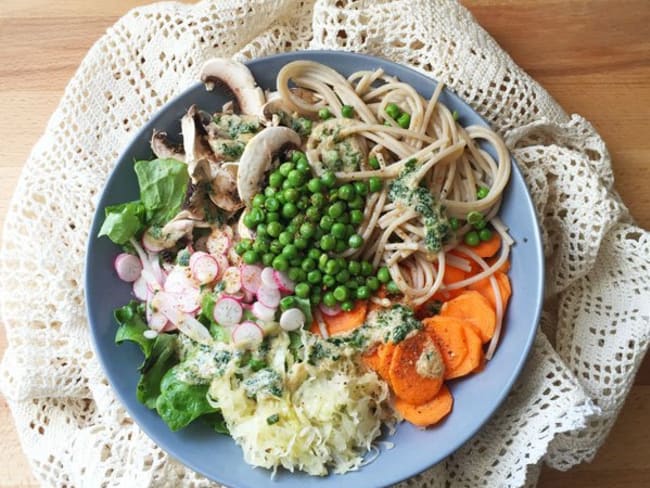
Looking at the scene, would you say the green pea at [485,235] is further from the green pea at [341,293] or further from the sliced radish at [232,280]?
the sliced radish at [232,280]

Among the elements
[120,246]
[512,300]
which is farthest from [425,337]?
[120,246]

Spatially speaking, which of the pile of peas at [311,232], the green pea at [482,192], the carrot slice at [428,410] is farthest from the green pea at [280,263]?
the green pea at [482,192]

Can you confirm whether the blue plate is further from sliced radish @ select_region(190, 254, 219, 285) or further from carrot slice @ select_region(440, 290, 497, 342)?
sliced radish @ select_region(190, 254, 219, 285)

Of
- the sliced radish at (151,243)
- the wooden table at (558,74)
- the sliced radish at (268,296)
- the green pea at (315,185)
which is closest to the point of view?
the green pea at (315,185)

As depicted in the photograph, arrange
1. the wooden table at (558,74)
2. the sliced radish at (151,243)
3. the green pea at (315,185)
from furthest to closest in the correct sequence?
1. the wooden table at (558,74)
2. the sliced radish at (151,243)
3. the green pea at (315,185)

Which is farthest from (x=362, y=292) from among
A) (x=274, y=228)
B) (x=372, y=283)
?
(x=274, y=228)
